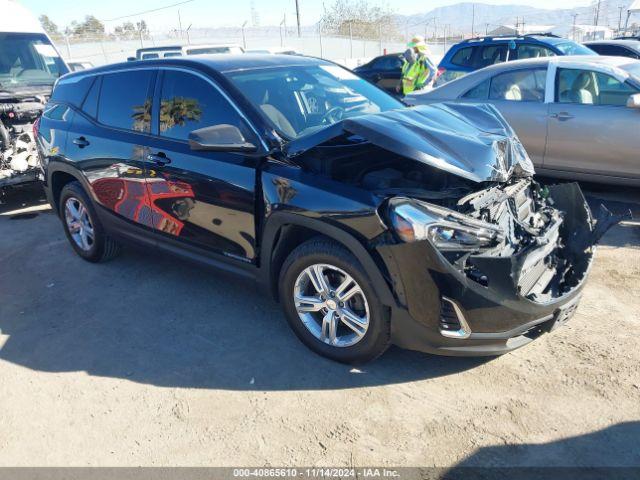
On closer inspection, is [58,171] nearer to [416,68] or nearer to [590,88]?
[590,88]

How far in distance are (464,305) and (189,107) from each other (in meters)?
2.39

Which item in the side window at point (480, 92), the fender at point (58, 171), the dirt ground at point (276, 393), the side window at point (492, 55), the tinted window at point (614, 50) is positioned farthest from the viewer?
the tinted window at point (614, 50)

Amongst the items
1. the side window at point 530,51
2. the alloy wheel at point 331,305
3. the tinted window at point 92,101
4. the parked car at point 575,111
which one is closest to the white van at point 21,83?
the tinted window at point 92,101

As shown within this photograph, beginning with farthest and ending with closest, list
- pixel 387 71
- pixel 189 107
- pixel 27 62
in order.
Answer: pixel 387 71, pixel 27 62, pixel 189 107

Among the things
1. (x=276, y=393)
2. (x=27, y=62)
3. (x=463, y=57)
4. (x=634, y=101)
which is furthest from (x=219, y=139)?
(x=463, y=57)

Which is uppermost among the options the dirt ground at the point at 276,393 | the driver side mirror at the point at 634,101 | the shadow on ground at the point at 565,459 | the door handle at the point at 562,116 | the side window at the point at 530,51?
the side window at the point at 530,51

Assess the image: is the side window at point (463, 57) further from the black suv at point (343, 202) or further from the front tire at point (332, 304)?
the front tire at point (332, 304)

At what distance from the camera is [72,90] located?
494cm

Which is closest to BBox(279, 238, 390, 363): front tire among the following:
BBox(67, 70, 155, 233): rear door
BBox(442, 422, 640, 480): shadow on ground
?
BBox(442, 422, 640, 480): shadow on ground

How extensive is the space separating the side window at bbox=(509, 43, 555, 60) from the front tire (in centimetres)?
827

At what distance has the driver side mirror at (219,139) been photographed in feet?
10.4

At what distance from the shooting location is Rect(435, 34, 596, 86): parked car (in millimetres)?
9344

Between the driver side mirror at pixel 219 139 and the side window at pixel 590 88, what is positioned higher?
the driver side mirror at pixel 219 139

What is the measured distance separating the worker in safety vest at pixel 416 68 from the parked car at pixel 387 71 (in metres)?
6.18
